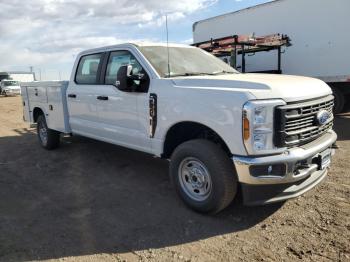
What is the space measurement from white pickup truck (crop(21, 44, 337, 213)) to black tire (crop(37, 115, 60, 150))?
204 cm

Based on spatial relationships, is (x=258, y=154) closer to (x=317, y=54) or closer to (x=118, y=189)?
(x=118, y=189)

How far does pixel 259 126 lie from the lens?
3.62 metres

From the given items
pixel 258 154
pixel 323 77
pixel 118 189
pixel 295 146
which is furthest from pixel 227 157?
pixel 323 77

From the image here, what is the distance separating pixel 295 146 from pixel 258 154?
461 millimetres

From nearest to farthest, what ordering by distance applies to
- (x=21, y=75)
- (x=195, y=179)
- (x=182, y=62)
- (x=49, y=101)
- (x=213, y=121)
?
(x=213, y=121), (x=195, y=179), (x=182, y=62), (x=49, y=101), (x=21, y=75)

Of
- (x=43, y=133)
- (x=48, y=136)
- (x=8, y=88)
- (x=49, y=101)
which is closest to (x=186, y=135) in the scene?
(x=49, y=101)

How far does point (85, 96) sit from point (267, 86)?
3.37m

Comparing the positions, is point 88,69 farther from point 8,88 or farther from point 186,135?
point 8,88

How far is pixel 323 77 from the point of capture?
34.7 feet

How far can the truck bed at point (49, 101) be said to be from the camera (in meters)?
6.90

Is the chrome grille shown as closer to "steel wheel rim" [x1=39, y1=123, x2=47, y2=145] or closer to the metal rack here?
"steel wheel rim" [x1=39, y1=123, x2=47, y2=145]

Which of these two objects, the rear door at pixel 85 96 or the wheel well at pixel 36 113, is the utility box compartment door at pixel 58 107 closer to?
the rear door at pixel 85 96

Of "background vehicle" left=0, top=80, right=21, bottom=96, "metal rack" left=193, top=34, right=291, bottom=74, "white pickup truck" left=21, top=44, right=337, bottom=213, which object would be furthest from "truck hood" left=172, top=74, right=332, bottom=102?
"background vehicle" left=0, top=80, right=21, bottom=96

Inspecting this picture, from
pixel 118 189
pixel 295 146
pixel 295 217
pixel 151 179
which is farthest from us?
pixel 151 179
